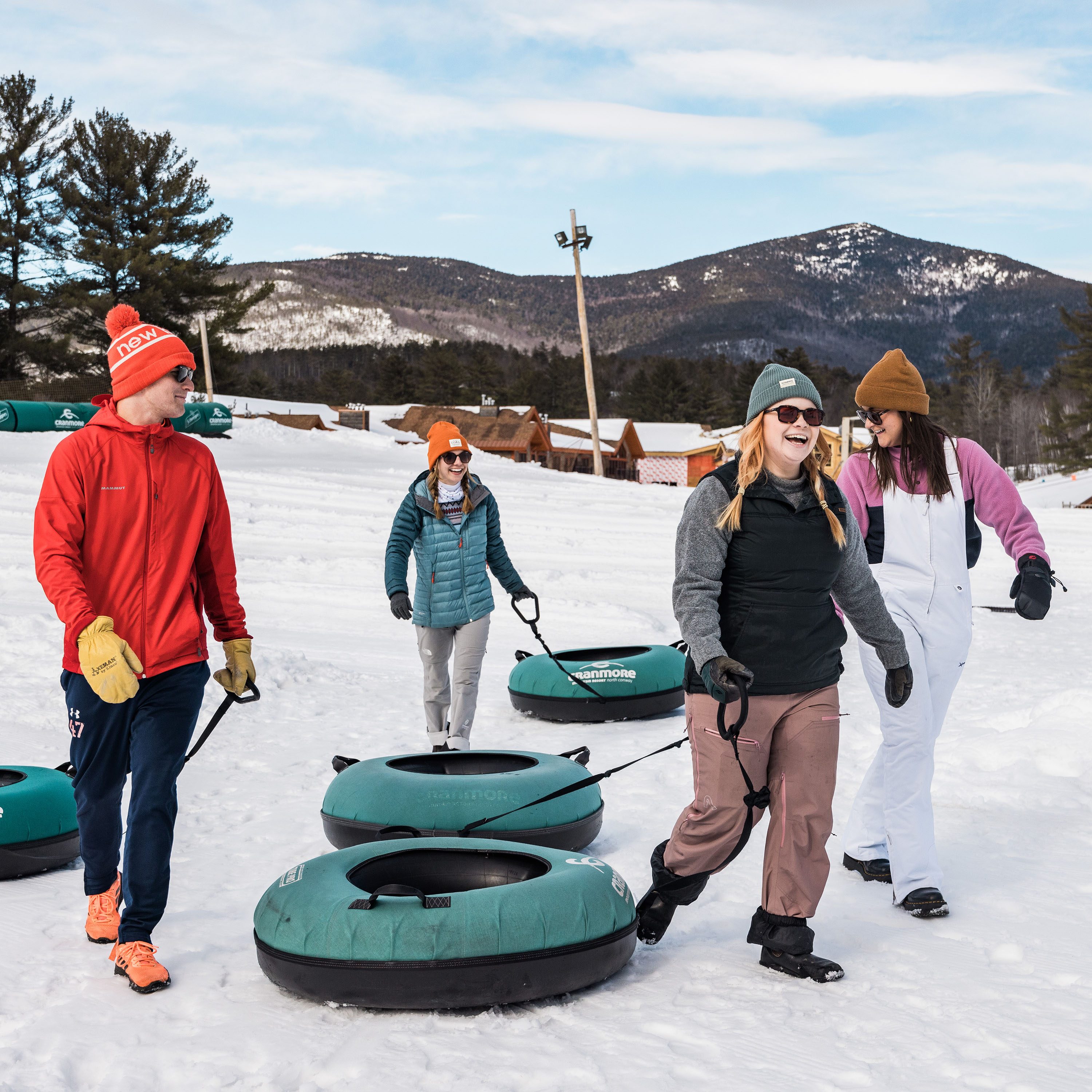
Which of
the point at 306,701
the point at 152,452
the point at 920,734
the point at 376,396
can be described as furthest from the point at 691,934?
A: the point at 376,396

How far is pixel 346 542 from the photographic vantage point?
16734 mm

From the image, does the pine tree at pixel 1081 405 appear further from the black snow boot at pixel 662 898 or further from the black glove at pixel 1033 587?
the black snow boot at pixel 662 898

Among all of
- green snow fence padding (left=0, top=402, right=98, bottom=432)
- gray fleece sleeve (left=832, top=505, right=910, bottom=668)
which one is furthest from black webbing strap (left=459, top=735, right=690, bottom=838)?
green snow fence padding (left=0, top=402, right=98, bottom=432)

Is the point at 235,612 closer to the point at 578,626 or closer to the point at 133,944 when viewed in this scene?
the point at 133,944

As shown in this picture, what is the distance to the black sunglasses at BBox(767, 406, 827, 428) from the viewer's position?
138 inches

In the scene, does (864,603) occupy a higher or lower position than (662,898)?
higher

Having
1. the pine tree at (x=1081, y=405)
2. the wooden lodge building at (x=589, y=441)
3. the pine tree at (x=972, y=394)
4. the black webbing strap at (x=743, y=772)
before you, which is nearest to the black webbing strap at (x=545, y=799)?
the black webbing strap at (x=743, y=772)

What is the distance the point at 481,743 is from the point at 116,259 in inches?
1547

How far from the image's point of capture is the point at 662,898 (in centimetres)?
379

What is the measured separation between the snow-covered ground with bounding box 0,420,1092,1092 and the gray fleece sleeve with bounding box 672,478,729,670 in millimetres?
1056

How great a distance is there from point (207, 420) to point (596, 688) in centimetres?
2369

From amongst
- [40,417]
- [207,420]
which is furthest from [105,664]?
[40,417]

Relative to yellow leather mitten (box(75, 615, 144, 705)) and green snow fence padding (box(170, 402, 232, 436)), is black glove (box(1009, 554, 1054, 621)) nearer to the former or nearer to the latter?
yellow leather mitten (box(75, 615, 144, 705))

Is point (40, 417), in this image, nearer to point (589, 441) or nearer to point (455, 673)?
point (455, 673)
